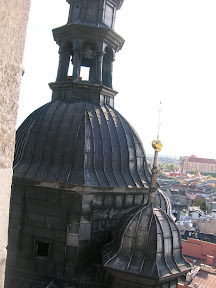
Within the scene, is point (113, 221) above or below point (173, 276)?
above

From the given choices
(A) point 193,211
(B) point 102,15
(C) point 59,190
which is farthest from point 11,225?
(A) point 193,211

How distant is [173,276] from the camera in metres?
9.39

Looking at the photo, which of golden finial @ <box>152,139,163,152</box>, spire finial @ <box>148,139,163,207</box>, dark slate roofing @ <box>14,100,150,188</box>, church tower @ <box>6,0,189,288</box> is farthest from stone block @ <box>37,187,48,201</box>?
golden finial @ <box>152,139,163,152</box>

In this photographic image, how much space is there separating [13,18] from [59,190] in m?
8.35

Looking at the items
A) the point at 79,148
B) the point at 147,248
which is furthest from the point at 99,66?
the point at 147,248

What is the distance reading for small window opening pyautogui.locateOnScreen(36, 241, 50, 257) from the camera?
10.8 m

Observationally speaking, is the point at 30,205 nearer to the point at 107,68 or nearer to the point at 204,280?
the point at 107,68

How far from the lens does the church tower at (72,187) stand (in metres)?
10.3

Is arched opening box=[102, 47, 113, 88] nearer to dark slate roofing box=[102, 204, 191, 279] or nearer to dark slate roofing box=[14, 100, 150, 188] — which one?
dark slate roofing box=[14, 100, 150, 188]

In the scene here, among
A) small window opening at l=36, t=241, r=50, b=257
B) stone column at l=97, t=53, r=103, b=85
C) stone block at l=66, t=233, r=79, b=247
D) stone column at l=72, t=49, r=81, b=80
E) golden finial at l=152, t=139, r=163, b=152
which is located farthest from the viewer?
stone column at l=97, t=53, r=103, b=85

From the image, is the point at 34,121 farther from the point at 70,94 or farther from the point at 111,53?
the point at 111,53

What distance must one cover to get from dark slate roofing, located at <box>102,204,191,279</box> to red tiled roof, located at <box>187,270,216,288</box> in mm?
22985

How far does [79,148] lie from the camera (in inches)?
433

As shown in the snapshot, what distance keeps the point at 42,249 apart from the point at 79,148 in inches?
137
